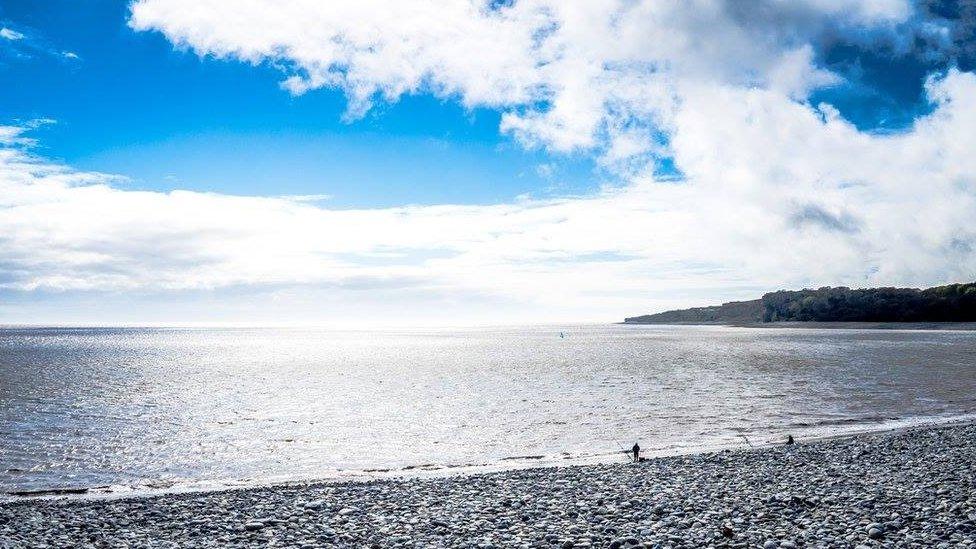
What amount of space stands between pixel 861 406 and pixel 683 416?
12.1m

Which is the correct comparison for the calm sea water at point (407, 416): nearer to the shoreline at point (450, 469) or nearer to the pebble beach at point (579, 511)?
the shoreline at point (450, 469)

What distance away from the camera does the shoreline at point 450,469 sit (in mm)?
20562

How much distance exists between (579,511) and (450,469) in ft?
32.9

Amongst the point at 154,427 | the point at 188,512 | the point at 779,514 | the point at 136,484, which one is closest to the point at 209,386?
the point at 154,427

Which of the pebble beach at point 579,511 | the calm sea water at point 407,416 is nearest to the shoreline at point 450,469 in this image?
the calm sea water at point 407,416

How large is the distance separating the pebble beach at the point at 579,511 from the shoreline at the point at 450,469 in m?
1.46

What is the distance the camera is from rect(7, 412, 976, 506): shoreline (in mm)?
20562

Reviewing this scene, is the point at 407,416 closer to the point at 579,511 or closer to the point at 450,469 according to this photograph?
the point at 450,469

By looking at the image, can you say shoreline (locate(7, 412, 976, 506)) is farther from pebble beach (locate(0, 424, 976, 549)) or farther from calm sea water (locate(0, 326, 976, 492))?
pebble beach (locate(0, 424, 976, 549))

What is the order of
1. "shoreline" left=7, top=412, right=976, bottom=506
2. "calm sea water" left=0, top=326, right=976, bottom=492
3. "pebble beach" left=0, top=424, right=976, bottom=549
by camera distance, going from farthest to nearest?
"calm sea water" left=0, top=326, right=976, bottom=492
"shoreline" left=7, top=412, right=976, bottom=506
"pebble beach" left=0, top=424, right=976, bottom=549

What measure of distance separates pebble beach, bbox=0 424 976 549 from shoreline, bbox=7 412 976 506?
4.78 feet

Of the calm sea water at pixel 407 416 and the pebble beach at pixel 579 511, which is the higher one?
the pebble beach at pixel 579 511

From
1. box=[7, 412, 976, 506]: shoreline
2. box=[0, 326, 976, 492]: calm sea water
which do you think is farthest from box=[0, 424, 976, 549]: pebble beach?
box=[0, 326, 976, 492]: calm sea water

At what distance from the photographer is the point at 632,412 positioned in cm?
3888
